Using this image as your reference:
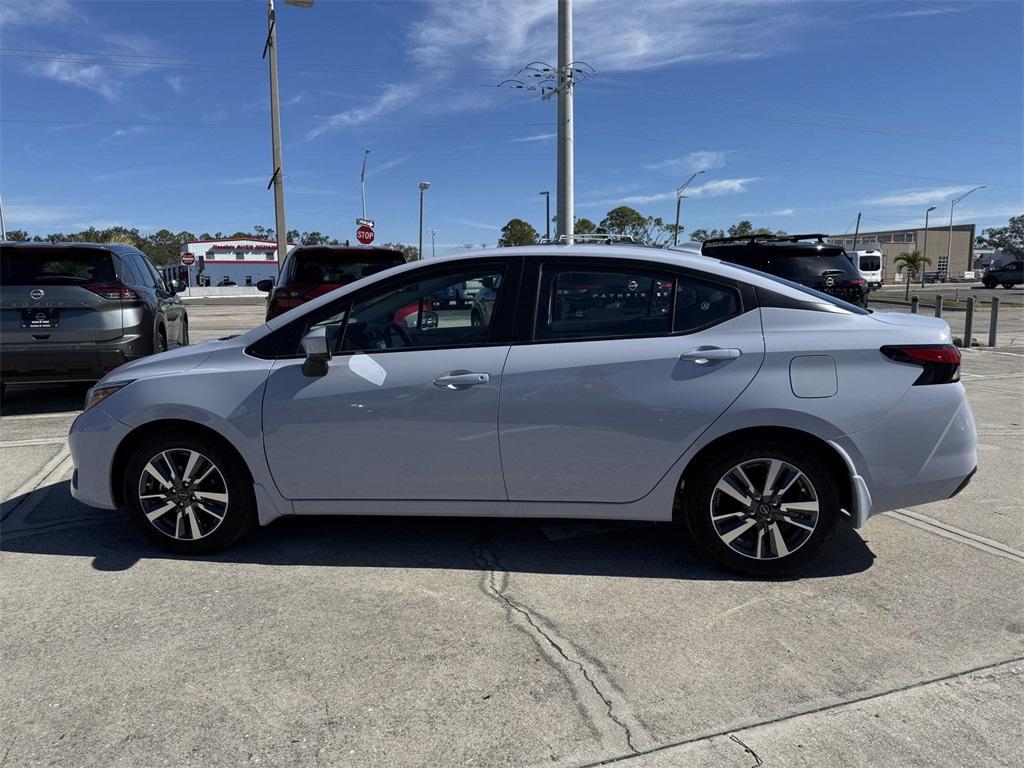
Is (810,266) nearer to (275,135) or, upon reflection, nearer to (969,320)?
(969,320)

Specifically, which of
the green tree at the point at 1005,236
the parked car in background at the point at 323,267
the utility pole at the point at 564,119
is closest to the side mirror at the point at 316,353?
the parked car in background at the point at 323,267

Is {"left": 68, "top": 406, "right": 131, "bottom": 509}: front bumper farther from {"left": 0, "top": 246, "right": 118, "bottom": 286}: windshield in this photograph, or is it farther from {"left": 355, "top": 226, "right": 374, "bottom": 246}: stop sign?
{"left": 355, "top": 226, "right": 374, "bottom": 246}: stop sign

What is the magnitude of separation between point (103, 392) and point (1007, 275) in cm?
5612

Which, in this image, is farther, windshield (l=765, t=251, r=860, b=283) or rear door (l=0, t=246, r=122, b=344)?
windshield (l=765, t=251, r=860, b=283)

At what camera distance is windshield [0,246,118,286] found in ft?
23.8

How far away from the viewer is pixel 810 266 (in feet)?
36.0

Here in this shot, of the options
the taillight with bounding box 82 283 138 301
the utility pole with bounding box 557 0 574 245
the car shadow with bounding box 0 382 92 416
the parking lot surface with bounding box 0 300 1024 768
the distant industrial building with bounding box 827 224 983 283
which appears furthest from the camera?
the distant industrial building with bounding box 827 224 983 283

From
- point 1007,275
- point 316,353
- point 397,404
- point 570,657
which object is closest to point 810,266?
point 397,404

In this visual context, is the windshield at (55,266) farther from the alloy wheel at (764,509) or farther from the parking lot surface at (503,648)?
the alloy wheel at (764,509)

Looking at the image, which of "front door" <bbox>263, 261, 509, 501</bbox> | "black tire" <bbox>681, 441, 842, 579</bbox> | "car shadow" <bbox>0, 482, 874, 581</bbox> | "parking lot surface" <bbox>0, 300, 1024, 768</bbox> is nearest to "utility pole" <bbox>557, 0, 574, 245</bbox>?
"car shadow" <bbox>0, 482, 874, 581</bbox>

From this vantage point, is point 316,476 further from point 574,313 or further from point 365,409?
point 574,313

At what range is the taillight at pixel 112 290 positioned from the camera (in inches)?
292

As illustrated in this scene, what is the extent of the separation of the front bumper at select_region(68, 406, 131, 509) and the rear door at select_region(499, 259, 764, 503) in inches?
80.9

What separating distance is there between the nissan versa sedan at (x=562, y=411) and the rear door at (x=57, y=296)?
12.9ft
